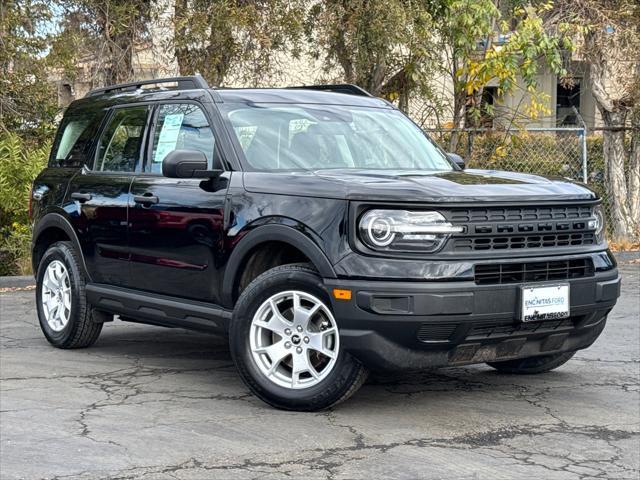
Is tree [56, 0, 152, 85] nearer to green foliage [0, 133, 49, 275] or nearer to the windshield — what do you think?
green foliage [0, 133, 49, 275]

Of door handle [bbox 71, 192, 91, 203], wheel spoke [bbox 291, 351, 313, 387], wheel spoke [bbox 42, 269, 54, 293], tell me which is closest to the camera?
wheel spoke [bbox 291, 351, 313, 387]

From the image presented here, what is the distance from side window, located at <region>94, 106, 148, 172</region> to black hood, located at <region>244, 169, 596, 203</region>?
143 centimetres

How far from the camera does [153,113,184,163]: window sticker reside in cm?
730

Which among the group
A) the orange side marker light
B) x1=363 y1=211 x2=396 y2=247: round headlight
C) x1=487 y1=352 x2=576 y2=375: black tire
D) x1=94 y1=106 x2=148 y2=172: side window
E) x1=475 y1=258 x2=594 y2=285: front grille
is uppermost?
x1=94 y1=106 x2=148 y2=172: side window

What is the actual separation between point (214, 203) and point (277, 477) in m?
2.18

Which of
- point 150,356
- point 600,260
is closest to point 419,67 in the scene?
point 150,356

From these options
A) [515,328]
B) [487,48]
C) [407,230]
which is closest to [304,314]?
[407,230]

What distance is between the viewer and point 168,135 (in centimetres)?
737

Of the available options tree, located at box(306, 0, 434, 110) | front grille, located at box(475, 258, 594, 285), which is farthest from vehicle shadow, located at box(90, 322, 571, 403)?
tree, located at box(306, 0, 434, 110)

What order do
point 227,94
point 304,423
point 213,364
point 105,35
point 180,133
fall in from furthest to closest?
point 105,35, point 213,364, point 180,133, point 227,94, point 304,423

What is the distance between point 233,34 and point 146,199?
7470mm

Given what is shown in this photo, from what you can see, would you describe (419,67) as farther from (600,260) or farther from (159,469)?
(159,469)

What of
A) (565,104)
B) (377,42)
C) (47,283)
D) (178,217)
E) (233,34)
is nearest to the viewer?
(178,217)

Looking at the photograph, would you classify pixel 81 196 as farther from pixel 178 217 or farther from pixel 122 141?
pixel 178 217
